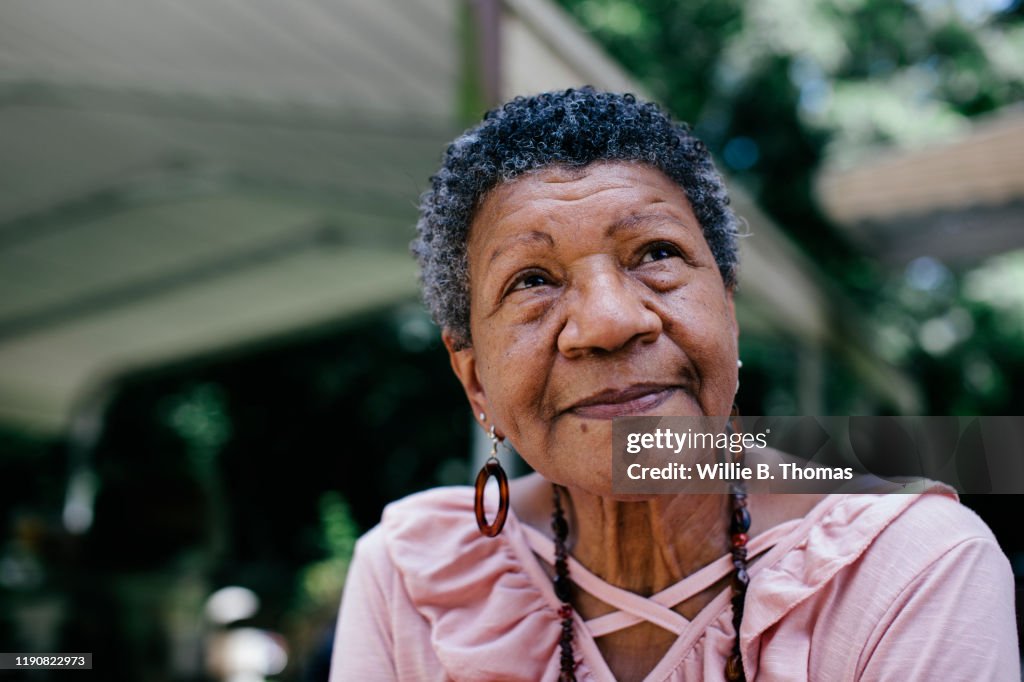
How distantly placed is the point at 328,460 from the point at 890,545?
28.1 ft

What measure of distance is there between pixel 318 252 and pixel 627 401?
4968 millimetres

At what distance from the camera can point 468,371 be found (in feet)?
5.42

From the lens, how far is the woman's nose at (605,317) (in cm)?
131

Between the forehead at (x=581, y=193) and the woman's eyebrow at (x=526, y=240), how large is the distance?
25 mm

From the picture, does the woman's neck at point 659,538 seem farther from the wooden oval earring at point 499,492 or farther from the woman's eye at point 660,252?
Result: the woman's eye at point 660,252

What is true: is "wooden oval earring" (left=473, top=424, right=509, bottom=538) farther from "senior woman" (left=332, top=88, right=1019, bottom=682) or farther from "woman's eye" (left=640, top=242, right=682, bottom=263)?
"woman's eye" (left=640, top=242, right=682, bottom=263)

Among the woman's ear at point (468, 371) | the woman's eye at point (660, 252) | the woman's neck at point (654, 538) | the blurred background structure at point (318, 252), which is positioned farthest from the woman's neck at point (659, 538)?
the blurred background structure at point (318, 252)

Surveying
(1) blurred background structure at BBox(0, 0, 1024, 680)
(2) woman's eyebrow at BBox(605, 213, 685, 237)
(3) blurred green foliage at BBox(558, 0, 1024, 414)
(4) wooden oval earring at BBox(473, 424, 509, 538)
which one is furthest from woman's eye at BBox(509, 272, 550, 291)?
(3) blurred green foliage at BBox(558, 0, 1024, 414)

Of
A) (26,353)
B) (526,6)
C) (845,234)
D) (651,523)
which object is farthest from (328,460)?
(651,523)

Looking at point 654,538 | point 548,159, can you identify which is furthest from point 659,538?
point 548,159

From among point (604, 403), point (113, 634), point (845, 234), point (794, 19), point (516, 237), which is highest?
point (794, 19)

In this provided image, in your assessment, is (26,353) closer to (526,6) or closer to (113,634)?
(113,634)

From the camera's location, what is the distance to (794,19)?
8477 millimetres

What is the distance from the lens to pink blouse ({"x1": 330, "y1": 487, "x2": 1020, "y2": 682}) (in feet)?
4.05
